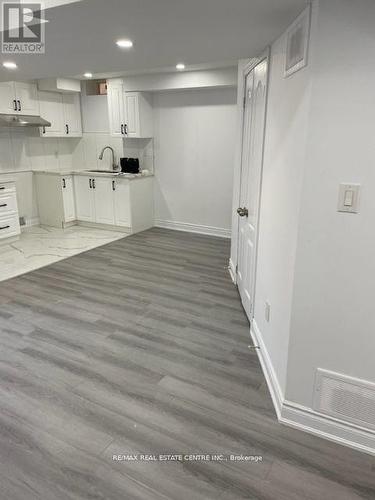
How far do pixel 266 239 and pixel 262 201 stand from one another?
34cm

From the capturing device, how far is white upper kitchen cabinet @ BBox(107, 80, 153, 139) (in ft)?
18.7

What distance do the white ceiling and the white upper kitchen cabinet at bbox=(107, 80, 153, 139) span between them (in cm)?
236

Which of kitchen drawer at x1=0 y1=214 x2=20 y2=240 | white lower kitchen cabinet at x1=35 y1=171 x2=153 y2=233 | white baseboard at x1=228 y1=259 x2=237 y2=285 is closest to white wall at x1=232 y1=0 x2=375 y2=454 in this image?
white baseboard at x1=228 y1=259 x2=237 y2=285

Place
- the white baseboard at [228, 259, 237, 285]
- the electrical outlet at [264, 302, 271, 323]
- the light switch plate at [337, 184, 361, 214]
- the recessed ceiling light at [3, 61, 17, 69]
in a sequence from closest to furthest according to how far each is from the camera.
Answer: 1. the light switch plate at [337, 184, 361, 214]
2. the electrical outlet at [264, 302, 271, 323]
3. the recessed ceiling light at [3, 61, 17, 69]
4. the white baseboard at [228, 259, 237, 285]

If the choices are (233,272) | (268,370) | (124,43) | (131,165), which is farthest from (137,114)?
(268,370)

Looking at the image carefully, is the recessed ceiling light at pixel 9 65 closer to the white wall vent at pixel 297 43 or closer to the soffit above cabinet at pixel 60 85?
the soffit above cabinet at pixel 60 85

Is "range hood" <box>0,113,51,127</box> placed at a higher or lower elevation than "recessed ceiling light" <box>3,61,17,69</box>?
lower

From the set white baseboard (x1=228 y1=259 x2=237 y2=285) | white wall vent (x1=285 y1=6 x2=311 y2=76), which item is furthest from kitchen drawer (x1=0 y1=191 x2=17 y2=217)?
white wall vent (x1=285 y1=6 x2=311 y2=76)

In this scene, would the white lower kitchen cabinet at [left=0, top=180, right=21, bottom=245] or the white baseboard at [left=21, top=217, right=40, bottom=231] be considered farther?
the white baseboard at [left=21, top=217, right=40, bottom=231]

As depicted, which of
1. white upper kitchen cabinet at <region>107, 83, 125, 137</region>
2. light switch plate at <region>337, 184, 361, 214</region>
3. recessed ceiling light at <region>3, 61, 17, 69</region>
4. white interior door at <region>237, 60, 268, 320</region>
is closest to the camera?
light switch plate at <region>337, 184, 361, 214</region>

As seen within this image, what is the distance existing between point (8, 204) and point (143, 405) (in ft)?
13.7

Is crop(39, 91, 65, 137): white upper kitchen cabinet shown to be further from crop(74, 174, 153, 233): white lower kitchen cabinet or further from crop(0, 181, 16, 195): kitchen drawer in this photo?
crop(0, 181, 16, 195): kitchen drawer

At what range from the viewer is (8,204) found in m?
5.26
